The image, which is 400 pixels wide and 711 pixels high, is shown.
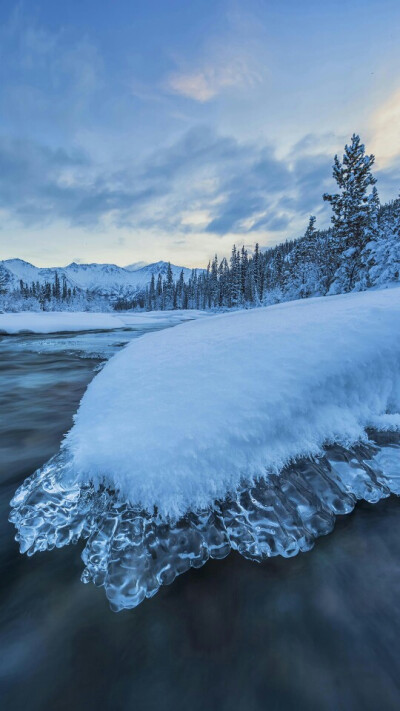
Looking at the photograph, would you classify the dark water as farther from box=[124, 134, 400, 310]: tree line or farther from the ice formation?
box=[124, 134, 400, 310]: tree line

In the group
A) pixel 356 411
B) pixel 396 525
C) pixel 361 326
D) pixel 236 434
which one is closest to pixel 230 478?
pixel 236 434

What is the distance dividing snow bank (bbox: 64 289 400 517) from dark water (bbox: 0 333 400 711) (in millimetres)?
352

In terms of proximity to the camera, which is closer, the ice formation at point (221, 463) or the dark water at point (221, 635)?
the dark water at point (221, 635)

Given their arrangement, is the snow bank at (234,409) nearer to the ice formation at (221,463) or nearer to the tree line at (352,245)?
the ice formation at (221,463)

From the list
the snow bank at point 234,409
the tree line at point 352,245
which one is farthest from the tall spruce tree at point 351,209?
the snow bank at point 234,409

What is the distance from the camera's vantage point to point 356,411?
1.76 meters

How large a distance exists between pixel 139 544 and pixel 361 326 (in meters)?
2.04

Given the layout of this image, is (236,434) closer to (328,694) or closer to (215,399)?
(215,399)

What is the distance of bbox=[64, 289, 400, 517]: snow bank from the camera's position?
4.24 feet

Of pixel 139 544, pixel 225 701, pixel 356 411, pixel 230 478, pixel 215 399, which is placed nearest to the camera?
pixel 225 701

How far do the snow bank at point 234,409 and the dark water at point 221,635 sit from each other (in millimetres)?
352

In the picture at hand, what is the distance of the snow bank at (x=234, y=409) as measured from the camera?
1.29 meters

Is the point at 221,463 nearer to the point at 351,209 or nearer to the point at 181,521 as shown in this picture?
the point at 181,521

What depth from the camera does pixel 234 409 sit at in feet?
4.95
